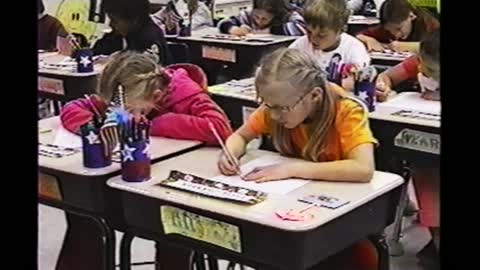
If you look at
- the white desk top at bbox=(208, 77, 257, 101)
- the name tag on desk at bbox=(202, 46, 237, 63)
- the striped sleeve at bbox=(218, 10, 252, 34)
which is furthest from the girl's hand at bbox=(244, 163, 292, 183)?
the striped sleeve at bbox=(218, 10, 252, 34)

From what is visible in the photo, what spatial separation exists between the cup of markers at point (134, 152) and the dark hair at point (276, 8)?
2871mm

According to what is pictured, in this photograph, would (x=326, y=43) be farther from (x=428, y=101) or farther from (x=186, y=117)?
(x=186, y=117)

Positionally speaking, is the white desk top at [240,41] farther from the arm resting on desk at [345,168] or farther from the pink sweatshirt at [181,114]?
the arm resting on desk at [345,168]

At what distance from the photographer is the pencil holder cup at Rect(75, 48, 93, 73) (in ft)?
9.86

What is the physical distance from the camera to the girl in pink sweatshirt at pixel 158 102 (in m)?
1.97

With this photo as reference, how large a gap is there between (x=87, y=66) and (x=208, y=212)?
1.71 metres

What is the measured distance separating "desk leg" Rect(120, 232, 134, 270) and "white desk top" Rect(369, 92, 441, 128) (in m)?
0.84

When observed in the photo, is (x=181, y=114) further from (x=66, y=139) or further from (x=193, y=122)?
(x=66, y=139)

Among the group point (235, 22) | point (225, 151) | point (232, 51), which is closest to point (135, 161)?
point (225, 151)

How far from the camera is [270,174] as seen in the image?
165 centimetres

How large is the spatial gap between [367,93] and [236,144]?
1.90 ft

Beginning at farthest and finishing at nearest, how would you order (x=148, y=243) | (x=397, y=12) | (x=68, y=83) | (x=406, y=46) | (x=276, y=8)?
(x=276, y=8)
(x=397, y=12)
(x=406, y=46)
(x=68, y=83)
(x=148, y=243)

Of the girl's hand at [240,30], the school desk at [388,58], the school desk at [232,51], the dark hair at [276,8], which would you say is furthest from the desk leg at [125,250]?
the dark hair at [276,8]

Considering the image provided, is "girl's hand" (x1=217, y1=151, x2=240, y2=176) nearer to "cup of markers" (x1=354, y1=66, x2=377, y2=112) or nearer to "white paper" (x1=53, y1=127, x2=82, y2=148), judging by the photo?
"white paper" (x1=53, y1=127, x2=82, y2=148)
